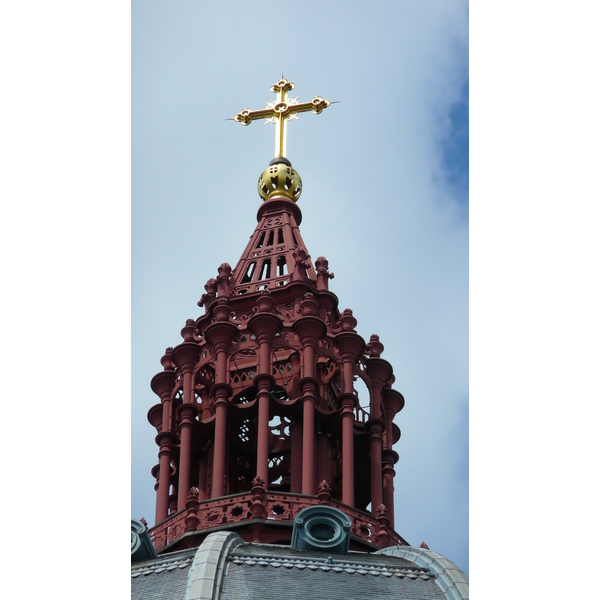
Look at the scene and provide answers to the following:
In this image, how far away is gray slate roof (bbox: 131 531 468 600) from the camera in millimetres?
32250

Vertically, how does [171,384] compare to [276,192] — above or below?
below

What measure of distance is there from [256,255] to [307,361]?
6.79 m

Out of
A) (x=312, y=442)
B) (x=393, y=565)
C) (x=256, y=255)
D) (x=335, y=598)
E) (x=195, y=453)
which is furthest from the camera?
(x=256, y=255)

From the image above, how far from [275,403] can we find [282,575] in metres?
11.0

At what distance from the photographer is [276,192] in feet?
175

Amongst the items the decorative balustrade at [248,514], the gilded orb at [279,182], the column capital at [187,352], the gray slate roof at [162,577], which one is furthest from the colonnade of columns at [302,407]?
the gilded orb at [279,182]

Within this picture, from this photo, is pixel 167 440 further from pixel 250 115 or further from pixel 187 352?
pixel 250 115

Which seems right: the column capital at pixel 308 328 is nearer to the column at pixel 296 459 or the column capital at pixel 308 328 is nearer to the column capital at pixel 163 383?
the column at pixel 296 459

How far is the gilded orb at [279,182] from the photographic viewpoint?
53.4 metres

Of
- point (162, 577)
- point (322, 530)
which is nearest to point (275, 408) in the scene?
point (322, 530)

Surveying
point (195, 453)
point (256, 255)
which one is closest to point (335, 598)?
point (195, 453)

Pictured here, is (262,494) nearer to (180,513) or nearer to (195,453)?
(180,513)

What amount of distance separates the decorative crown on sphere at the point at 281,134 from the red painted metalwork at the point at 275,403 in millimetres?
5591

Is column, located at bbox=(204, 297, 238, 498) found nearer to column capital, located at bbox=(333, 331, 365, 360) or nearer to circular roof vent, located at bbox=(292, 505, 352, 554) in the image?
column capital, located at bbox=(333, 331, 365, 360)
